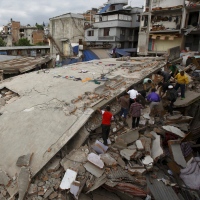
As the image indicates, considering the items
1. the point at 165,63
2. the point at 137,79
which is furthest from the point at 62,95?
the point at 165,63

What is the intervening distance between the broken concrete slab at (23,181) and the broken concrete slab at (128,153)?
8.51 ft

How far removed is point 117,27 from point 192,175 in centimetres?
2568

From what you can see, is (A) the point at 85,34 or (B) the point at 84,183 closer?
(B) the point at 84,183

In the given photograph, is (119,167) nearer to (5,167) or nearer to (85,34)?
(5,167)

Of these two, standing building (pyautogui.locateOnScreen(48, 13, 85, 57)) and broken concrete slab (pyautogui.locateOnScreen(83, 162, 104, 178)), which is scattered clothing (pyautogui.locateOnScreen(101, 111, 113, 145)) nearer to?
broken concrete slab (pyautogui.locateOnScreen(83, 162, 104, 178))

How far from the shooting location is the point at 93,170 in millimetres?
5102

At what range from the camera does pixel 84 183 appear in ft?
15.8

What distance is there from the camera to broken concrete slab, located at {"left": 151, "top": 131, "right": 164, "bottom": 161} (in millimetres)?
5598

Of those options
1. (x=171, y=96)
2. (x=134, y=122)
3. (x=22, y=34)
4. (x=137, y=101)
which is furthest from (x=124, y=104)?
(x=22, y=34)

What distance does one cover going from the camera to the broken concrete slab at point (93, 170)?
5.01 m

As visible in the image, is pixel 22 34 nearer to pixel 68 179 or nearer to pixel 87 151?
pixel 87 151

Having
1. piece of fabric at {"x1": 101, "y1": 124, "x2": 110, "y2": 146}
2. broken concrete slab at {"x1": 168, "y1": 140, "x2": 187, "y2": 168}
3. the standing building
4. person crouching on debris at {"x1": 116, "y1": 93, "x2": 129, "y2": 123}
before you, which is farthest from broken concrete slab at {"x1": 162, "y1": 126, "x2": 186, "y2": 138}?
the standing building

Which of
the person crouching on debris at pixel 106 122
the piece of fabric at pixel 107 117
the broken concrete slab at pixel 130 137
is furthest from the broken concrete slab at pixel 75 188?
the broken concrete slab at pixel 130 137

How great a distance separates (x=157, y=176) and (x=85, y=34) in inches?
1142
